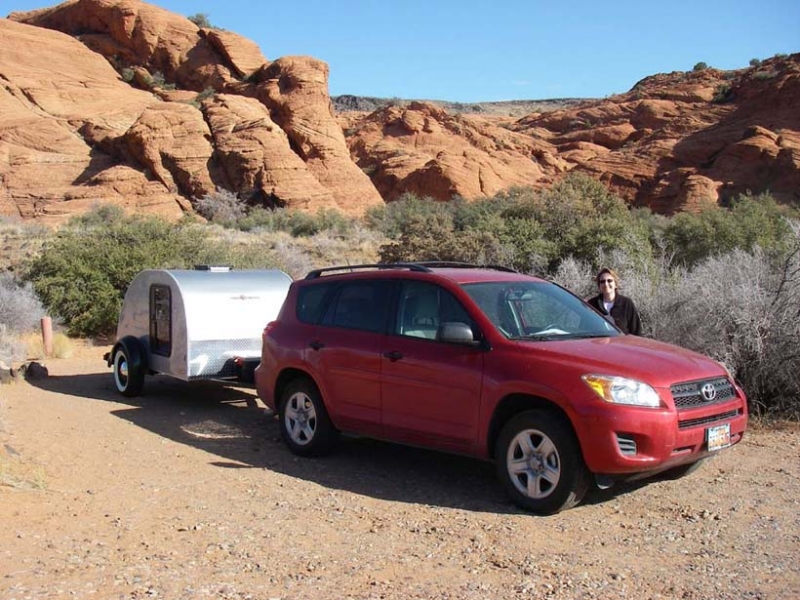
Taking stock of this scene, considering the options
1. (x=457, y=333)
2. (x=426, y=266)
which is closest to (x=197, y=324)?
(x=426, y=266)

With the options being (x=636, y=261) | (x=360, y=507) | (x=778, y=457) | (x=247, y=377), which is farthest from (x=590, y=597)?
(x=636, y=261)

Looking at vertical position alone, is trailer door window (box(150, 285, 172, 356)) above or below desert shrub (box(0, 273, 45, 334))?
above

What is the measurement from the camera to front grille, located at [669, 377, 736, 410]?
568 cm

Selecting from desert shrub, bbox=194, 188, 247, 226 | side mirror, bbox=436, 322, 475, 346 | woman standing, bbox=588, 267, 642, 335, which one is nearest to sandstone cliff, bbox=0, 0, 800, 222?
desert shrub, bbox=194, 188, 247, 226

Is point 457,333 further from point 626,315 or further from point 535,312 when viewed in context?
point 626,315

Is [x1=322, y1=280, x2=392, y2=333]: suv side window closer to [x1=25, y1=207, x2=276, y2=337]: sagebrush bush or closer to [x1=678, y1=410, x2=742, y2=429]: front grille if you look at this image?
[x1=678, y1=410, x2=742, y2=429]: front grille

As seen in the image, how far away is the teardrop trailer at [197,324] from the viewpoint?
9969 mm

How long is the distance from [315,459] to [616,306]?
11.0 ft

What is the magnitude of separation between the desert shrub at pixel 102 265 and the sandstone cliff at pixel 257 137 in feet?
70.2

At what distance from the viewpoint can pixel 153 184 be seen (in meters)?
42.7

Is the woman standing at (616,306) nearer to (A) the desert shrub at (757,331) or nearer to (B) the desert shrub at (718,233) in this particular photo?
(A) the desert shrub at (757,331)

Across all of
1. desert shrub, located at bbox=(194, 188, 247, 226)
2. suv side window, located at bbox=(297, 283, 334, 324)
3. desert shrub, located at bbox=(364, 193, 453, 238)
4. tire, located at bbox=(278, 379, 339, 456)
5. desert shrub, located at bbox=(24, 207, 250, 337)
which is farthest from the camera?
desert shrub, located at bbox=(194, 188, 247, 226)

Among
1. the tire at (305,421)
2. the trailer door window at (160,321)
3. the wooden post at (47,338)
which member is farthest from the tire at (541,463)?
the wooden post at (47,338)

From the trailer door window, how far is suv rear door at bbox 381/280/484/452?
15.1 feet
